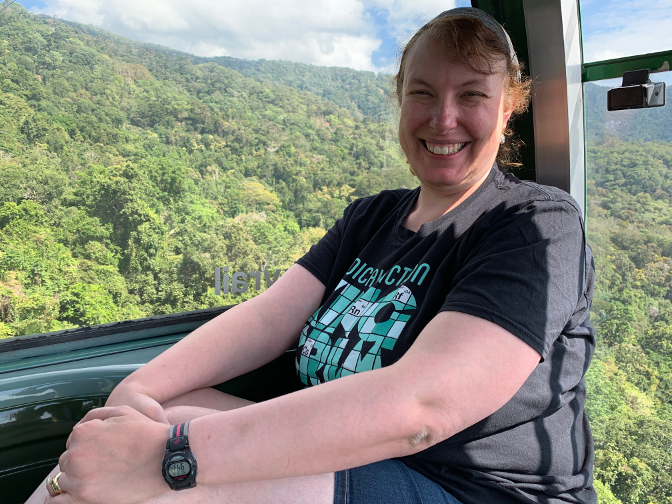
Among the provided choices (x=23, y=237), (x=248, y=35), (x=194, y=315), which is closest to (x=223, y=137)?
(x=248, y=35)

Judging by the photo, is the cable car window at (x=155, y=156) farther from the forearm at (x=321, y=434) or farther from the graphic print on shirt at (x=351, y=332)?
the forearm at (x=321, y=434)

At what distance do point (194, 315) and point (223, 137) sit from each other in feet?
11.6

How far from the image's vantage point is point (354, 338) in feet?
3.63

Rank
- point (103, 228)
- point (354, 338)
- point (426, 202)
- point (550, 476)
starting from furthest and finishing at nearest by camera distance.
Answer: point (103, 228) → point (426, 202) → point (354, 338) → point (550, 476)

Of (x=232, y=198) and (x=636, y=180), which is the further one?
(x=232, y=198)

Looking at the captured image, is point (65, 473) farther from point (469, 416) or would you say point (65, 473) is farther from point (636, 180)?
point (636, 180)

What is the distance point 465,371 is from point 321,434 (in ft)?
0.82

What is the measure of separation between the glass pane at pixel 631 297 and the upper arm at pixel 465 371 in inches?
52.6

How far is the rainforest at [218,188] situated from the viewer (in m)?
1.86

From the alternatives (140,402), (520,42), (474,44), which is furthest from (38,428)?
(520,42)

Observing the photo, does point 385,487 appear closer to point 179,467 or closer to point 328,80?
point 179,467

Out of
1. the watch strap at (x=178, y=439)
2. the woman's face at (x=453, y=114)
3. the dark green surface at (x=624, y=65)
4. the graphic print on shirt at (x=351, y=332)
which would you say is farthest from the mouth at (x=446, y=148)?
the dark green surface at (x=624, y=65)

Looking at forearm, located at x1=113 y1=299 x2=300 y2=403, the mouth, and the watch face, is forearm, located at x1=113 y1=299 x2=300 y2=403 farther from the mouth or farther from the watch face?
the mouth

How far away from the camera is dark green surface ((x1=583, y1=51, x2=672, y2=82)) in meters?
1.61
